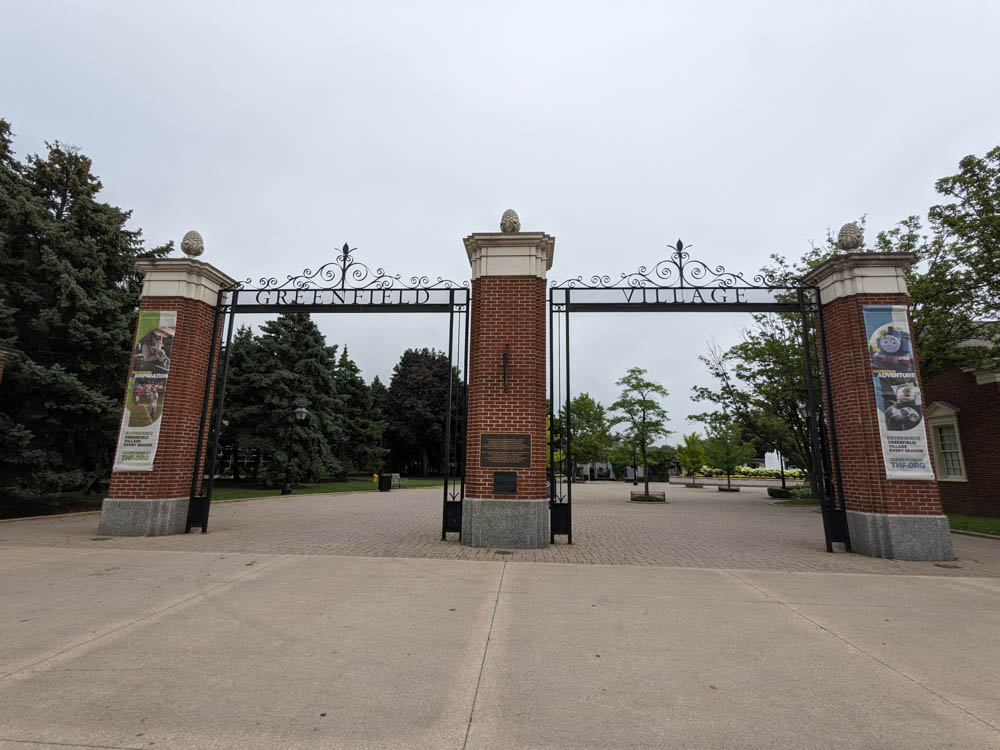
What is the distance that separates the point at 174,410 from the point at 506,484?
21.8ft

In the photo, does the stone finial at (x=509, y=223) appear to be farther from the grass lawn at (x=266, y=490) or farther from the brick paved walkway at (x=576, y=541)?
the grass lawn at (x=266, y=490)

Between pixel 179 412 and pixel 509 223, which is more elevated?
pixel 509 223

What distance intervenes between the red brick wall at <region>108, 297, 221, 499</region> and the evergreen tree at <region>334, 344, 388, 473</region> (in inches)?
1069

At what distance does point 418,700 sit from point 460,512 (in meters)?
6.46

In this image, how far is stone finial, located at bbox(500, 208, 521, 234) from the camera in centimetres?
934

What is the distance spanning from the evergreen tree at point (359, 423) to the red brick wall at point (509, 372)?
30.0 meters

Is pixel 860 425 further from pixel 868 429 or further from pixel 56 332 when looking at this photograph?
pixel 56 332

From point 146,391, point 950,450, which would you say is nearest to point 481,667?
point 146,391

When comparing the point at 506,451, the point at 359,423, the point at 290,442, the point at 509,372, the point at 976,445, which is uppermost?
the point at 359,423

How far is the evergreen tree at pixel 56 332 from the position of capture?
12227mm

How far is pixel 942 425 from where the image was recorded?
56.8 feet

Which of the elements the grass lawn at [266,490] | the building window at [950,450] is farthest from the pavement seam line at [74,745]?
the building window at [950,450]

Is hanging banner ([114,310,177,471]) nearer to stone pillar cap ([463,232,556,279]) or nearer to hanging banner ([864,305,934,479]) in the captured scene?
stone pillar cap ([463,232,556,279])

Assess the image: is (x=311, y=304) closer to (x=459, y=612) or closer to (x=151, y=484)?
(x=151, y=484)
